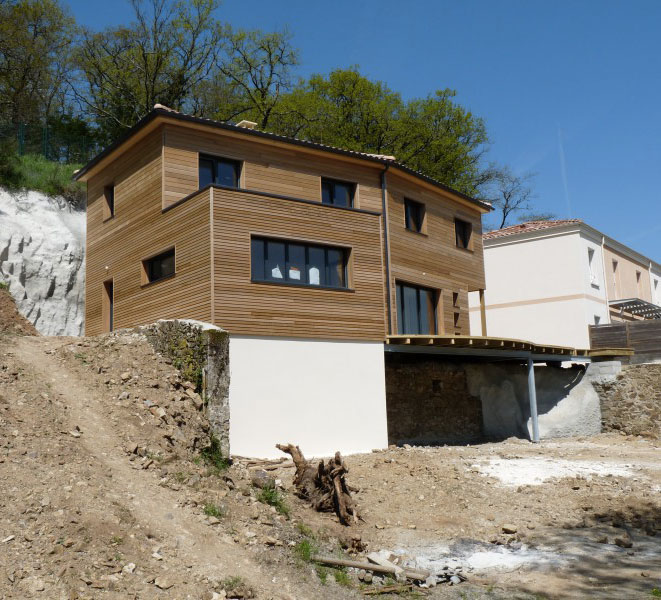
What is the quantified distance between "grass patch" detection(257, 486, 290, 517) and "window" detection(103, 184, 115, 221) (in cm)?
1290

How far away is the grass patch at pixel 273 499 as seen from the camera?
11469 millimetres

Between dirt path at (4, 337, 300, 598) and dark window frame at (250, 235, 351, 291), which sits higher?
dark window frame at (250, 235, 351, 291)

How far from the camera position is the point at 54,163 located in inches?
1176

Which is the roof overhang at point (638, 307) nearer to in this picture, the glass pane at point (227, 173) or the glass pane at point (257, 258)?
the glass pane at point (227, 173)

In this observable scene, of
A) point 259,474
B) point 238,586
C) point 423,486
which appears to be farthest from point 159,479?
point 423,486

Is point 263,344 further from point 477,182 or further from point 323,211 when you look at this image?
point 477,182

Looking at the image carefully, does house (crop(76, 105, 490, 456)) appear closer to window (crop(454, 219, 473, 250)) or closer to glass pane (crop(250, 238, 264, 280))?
glass pane (crop(250, 238, 264, 280))

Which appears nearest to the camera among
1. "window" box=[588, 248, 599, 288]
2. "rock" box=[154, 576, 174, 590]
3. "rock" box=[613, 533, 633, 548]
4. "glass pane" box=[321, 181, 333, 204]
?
"rock" box=[154, 576, 174, 590]

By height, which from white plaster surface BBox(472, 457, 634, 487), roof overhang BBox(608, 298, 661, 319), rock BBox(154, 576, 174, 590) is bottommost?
rock BBox(154, 576, 174, 590)

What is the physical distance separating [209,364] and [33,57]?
28.0 metres

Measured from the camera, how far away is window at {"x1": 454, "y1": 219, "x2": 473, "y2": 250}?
26.3 metres

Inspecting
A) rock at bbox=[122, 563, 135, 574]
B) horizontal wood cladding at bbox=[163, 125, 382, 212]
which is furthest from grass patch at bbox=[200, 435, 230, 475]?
horizontal wood cladding at bbox=[163, 125, 382, 212]

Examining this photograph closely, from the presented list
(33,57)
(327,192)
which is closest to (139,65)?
(33,57)

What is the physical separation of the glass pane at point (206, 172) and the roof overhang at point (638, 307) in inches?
863
